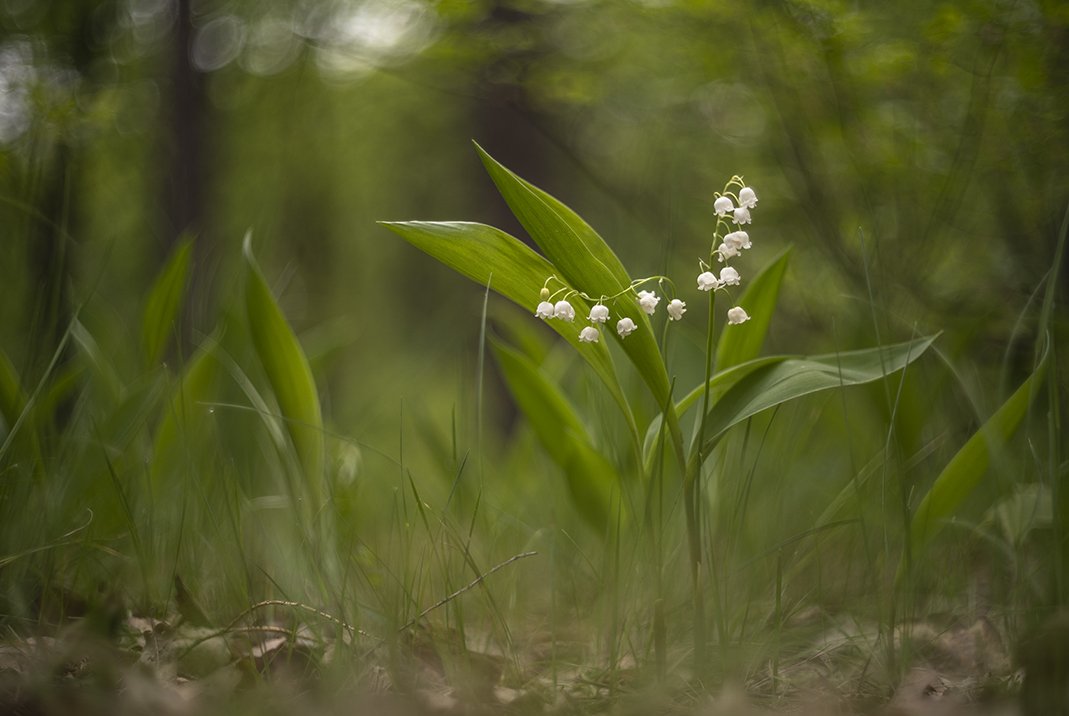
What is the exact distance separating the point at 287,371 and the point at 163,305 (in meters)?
0.45

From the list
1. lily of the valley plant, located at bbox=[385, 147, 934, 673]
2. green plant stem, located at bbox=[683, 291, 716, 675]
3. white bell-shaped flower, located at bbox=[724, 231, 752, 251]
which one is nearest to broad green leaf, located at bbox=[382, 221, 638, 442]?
lily of the valley plant, located at bbox=[385, 147, 934, 673]

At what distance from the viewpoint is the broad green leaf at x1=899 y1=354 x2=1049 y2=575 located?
44.1 inches

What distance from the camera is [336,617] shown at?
1.20 m

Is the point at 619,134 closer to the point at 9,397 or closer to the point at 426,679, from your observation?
the point at 9,397

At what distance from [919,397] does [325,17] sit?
2.79 meters

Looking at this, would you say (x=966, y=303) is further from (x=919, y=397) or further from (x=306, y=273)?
(x=306, y=273)

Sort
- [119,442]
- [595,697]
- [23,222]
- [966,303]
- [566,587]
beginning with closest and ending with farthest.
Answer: [595,697] < [119,442] < [566,587] < [23,222] < [966,303]

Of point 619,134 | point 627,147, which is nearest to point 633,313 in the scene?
point 627,147

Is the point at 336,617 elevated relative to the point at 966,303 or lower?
lower

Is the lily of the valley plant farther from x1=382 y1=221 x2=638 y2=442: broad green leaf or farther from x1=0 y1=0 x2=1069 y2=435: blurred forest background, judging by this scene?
x1=0 y1=0 x2=1069 y2=435: blurred forest background

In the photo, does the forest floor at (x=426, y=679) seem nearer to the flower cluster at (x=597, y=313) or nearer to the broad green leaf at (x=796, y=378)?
the broad green leaf at (x=796, y=378)

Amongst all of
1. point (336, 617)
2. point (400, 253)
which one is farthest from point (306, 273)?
point (336, 617)

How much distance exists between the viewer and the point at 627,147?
3.98m

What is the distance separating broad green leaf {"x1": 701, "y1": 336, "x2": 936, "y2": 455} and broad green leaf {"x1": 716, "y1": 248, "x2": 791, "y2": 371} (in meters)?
0.17
